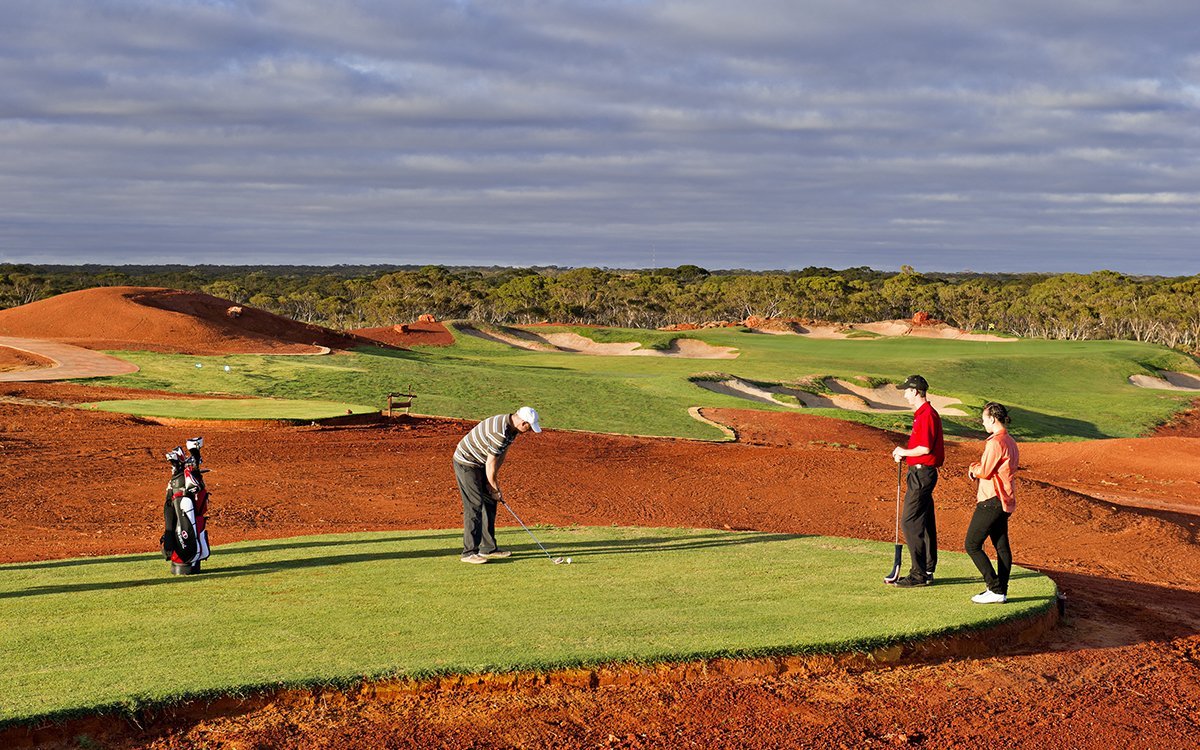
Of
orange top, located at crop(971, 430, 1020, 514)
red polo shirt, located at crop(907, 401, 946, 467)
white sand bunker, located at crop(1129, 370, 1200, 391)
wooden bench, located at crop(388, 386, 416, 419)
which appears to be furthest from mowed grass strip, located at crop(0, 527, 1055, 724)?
white sand bunker, located at crop(1129, 370, 1200, 391)

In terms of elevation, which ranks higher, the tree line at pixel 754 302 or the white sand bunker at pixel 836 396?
the tree line at pixel 754 302

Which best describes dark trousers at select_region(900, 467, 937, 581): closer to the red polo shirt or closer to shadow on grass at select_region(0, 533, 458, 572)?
the red polo shirt

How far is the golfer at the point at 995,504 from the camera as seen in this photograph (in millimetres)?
10070

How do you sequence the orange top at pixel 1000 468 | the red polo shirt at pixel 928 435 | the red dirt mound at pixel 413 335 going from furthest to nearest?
the red dirt mound at pixel 413 335 < the red polo shirt at pixel 928 435 < the orange top at pixel 1000 468

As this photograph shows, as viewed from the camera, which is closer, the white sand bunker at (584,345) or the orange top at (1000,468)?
the orange top at (1000,468)

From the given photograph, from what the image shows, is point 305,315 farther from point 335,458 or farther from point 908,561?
point 908,561

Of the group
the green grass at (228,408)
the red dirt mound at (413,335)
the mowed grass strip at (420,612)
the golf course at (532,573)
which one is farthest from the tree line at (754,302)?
the mowed grass strip at (420,612)

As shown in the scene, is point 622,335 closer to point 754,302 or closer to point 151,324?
point 151,324

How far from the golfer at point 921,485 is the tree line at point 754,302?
93466 mm

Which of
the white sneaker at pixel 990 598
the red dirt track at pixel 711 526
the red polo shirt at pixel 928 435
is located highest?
the red polo shirt at pixel 928 435

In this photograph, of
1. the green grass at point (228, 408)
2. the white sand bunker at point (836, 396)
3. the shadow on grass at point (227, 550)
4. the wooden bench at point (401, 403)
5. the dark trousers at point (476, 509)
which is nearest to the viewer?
the dark trousers at point (476, 509)

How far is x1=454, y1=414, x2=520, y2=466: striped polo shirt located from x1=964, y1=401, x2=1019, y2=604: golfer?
4658 millimetres

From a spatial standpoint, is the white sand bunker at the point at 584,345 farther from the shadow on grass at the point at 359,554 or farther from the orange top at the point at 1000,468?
the orange top at the point at 1000,468

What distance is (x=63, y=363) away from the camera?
3591 centimetres
